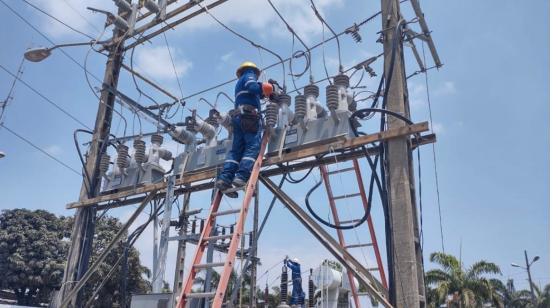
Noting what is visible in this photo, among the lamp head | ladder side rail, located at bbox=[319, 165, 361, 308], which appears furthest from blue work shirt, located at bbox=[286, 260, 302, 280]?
the lamp head

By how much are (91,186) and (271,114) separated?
4523 mm

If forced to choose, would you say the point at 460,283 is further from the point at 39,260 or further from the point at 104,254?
the point at 39,260

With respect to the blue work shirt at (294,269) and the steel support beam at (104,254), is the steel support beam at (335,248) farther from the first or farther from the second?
the blue work shirt at (294,269)

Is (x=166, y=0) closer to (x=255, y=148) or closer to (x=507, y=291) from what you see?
(x=255, y=148)

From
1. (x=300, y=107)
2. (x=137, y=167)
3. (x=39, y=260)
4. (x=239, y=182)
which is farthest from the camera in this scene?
(x=39, y=260)

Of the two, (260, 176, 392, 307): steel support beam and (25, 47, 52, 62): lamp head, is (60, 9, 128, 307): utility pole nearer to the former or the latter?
(25, 47, 52, 62): lamp head

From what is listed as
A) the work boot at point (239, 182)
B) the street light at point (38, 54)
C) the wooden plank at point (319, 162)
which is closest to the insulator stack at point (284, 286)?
the wooden plank at point (319, 162)

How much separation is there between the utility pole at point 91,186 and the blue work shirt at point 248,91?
14.0 feet

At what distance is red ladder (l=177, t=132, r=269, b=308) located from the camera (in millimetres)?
5427

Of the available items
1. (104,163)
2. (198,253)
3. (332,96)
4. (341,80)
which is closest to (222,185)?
(198,253)

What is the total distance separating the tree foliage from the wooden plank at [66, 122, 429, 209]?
18150 millimetres

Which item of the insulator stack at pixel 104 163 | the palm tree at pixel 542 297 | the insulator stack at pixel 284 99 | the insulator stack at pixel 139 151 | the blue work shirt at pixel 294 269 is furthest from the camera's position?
the palm tree at pixel 542 297

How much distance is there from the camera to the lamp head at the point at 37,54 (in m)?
9.23

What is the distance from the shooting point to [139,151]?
918 cm
